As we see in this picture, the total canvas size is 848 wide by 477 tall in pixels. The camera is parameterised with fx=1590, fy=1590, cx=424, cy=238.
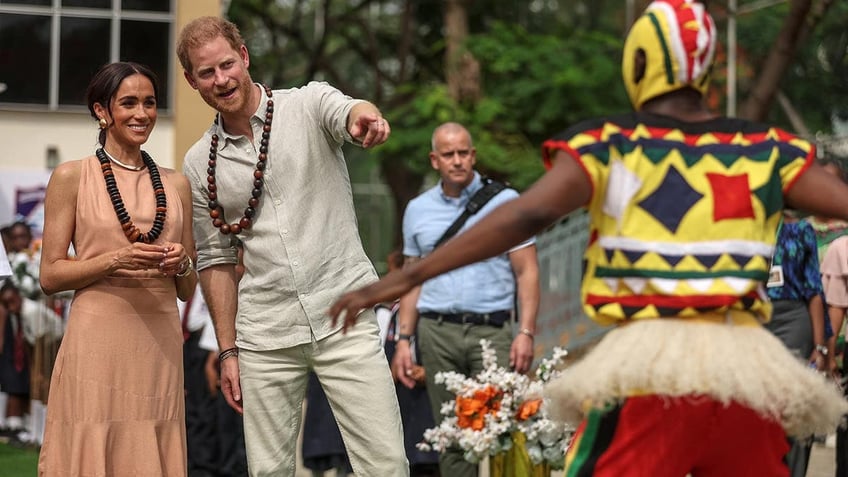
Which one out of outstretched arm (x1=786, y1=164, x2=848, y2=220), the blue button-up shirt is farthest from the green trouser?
outstretched arm (x1=786, y1=164, x2=848, y2=220)

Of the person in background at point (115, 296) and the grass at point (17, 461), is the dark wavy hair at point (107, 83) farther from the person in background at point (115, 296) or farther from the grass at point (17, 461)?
the grass at point (17, 461)

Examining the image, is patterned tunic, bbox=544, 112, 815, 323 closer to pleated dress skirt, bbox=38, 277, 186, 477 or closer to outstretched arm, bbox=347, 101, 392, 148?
outstretched arm, bbox=347, 101, 392, 148

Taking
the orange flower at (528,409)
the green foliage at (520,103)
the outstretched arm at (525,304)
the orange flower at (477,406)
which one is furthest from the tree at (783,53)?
the orange flower at (477,406)

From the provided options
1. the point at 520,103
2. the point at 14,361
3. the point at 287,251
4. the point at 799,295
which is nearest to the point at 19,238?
the point at 14,361

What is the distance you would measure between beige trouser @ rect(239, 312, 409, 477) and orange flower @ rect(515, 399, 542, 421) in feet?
A: 9.62

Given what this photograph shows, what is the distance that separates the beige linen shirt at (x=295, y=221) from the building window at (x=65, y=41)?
21095 millimetres

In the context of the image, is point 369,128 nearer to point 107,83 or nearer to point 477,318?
point 107,83

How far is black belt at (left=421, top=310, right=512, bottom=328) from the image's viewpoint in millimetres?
9664

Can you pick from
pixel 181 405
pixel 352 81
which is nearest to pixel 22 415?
pixel 181 405

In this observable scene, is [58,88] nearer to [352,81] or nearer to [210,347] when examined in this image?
[210,347]

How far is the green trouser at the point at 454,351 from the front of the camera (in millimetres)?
9711

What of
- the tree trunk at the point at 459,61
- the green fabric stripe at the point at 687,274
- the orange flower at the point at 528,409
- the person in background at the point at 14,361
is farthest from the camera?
the tree trunk at the point at 459,61

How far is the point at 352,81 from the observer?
46188 mm

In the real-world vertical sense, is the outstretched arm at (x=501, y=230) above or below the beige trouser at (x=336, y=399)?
above
